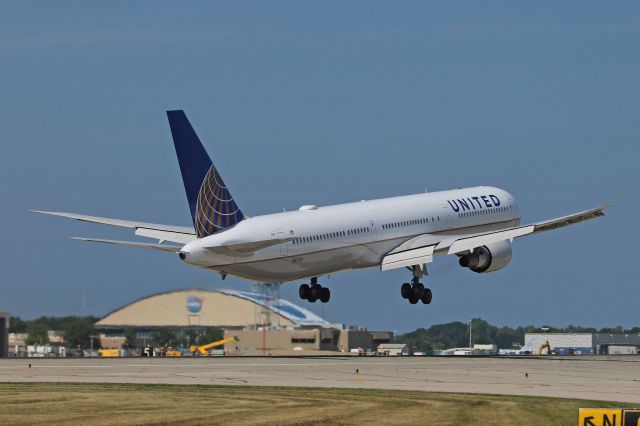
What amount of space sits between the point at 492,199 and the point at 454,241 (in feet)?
30.1

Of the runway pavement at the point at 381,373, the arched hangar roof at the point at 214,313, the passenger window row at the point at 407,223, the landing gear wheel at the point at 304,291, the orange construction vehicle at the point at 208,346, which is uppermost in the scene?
the passenger window row at the point at 407,223

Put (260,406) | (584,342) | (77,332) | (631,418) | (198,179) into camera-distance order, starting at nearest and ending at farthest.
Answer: (631,418), (260,406), (198,179), (584,342), (77,332)

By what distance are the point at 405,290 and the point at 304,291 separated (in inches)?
269

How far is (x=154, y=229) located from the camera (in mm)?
87000

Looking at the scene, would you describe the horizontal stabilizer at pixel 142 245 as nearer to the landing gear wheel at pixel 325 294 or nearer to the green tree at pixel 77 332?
the landing gear wheel at pixel 325 294

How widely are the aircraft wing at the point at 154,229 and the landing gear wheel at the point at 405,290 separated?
14619 millimetres

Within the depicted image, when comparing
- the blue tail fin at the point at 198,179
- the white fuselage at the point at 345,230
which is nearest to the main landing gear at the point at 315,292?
the white fuselage at the point at 345,230

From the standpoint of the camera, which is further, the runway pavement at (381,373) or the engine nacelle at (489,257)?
the engine nacelle at (489,257)

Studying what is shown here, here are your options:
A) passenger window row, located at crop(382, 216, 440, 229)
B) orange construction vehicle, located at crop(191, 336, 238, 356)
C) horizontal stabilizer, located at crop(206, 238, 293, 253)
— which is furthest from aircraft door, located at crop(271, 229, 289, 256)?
orange construction vehicle, located at crop(191, 336, 238, 356)

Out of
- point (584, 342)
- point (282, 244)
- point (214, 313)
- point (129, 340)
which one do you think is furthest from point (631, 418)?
point (214, 313)

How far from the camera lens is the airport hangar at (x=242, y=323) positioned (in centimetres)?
14009

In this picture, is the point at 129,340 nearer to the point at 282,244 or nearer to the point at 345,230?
the point at 345,230

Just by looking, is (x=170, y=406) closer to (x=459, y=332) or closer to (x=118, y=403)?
(x=118, y=403)

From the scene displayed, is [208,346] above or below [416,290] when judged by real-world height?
below
